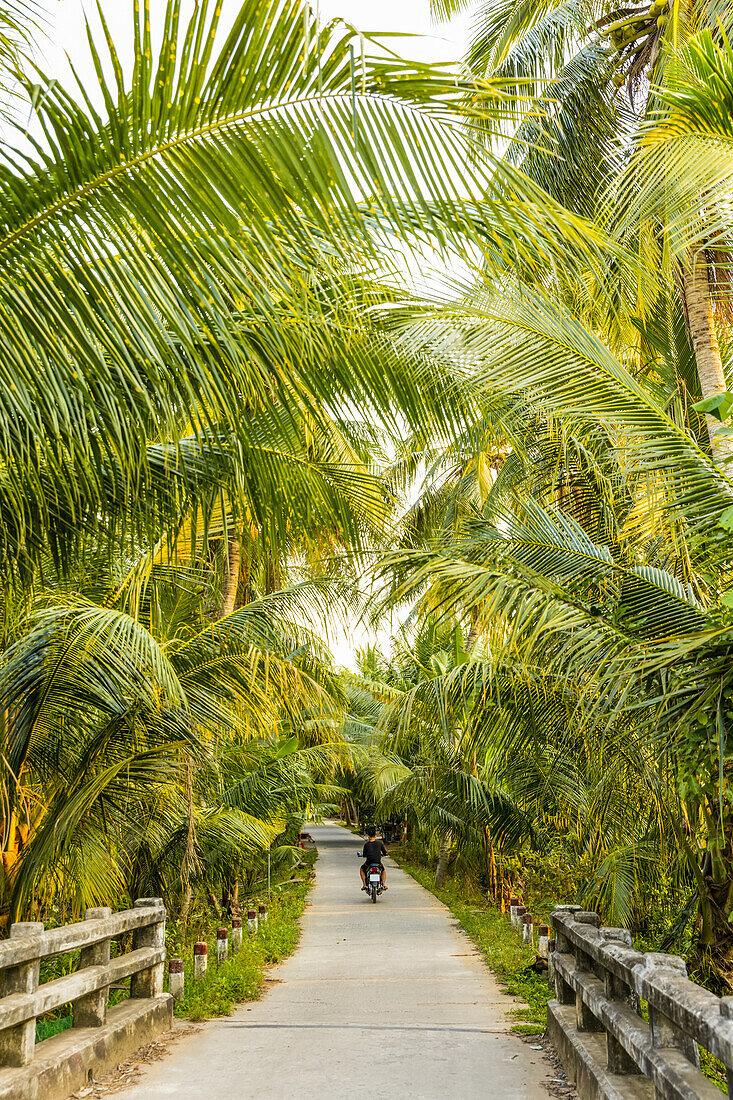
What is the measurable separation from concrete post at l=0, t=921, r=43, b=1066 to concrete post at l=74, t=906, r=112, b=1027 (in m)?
1.13

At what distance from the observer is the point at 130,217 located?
2.73 m

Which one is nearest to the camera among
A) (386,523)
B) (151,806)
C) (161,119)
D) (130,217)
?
(161,119)

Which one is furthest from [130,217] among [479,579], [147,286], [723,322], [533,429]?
[723,322]

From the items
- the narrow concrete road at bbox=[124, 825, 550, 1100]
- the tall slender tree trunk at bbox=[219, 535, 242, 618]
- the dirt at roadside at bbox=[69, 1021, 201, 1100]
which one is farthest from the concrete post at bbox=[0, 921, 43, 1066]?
the tall slender tree trunk at bbox=[219, 535, 242, 618]

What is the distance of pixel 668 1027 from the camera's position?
3795mm

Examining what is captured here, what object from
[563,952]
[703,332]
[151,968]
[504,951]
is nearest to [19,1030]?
[151,968]

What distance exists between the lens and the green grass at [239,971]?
8.48m

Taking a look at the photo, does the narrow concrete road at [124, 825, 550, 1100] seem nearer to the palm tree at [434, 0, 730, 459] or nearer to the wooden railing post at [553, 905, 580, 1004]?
the wooden railing post at [553, 905, 580, 1004]

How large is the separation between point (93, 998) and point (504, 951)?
7.41 metres

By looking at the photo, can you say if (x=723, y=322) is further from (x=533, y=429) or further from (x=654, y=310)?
(x=533, y=429)

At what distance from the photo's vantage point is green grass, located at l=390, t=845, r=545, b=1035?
Result: 320 inches

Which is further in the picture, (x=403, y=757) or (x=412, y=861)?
(x=412, y=861)

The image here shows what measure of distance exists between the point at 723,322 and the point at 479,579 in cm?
520

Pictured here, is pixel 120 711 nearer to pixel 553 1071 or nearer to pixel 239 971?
pixel 553 1071
